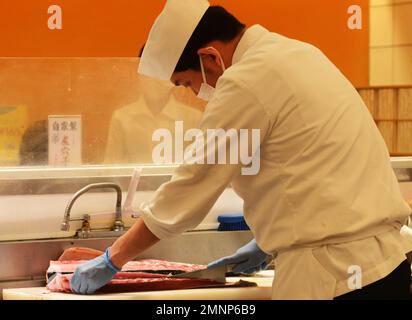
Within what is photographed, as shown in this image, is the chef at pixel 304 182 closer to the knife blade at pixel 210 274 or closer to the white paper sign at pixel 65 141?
the knife blade at pixel 210 274

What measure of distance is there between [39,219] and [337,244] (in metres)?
1.07

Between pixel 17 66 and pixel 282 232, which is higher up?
pixel 17 66

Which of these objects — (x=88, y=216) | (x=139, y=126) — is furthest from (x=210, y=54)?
(x=139, y=126)

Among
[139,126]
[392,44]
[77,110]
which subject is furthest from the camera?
[392,44]

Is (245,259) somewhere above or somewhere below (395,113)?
below

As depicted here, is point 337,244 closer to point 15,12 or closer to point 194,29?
point 194,29

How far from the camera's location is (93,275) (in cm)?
202

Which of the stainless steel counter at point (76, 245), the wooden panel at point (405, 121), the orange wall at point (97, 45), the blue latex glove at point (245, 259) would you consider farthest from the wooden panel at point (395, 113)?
the blue latex glove at point (245, 259)

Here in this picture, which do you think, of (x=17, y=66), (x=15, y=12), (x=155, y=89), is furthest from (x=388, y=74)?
(x=17, y=66)

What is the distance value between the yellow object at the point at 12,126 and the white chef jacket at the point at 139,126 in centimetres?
30

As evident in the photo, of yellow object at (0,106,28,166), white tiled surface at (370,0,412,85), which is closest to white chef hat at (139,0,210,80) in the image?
yellow object at (0,106,28,166)

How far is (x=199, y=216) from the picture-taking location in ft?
6.09

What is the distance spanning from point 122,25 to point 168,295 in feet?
8.90

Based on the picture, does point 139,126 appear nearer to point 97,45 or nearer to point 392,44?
point 97,45
